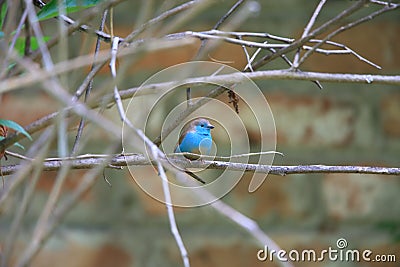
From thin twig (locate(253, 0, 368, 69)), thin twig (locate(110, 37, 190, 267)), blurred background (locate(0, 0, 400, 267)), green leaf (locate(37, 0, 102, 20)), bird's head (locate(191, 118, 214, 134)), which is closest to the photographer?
thin twig (locate(110, 37, 190, 267))

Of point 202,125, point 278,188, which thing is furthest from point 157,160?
point 278,188

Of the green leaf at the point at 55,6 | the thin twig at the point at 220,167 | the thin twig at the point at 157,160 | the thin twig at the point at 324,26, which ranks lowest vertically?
the thin twig at the point at 157,160

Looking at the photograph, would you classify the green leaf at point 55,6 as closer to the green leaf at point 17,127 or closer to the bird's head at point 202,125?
the green leaf at point 17,127

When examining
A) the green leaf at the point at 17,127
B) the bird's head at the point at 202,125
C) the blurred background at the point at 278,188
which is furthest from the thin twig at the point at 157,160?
the blurred background at the point at 278,188

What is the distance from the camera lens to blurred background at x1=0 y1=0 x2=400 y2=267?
1.09 metres

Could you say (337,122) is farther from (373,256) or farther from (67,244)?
(67,244)

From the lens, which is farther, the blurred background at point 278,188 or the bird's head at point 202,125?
the blurred background at point 278,188

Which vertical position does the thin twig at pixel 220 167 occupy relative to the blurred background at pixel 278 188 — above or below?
below

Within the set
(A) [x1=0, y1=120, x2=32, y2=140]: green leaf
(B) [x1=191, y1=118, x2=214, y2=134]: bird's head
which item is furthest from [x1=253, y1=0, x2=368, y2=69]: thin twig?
(B) [x1=191, y1=118, x2=214, y2=134]: bird's head

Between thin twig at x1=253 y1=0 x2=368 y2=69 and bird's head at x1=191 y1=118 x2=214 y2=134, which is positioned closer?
thin twig at x1=253 y1=0 x2=368 y2=69

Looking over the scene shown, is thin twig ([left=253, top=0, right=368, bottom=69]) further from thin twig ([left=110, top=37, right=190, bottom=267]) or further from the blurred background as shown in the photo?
the blurred background

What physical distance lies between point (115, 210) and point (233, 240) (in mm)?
192

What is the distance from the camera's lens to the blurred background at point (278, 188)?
109cm

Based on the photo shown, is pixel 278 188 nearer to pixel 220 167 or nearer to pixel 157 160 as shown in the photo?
pixel 220 167
